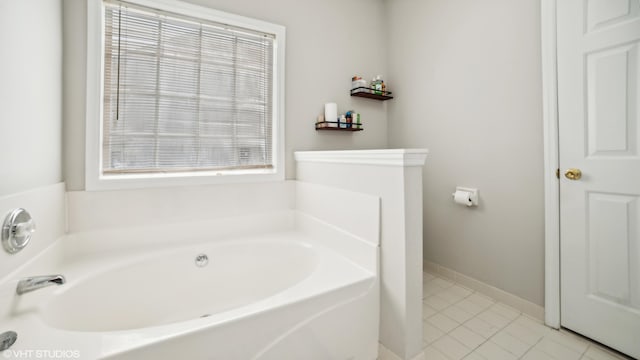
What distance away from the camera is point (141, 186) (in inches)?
68.0

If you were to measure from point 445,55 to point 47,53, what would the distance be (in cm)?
253

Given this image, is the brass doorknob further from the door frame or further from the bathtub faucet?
the bathtub faucet

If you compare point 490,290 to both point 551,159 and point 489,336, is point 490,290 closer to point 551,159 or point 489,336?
point 489,336

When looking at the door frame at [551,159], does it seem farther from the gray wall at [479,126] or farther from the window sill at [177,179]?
the window sill at [177,179]

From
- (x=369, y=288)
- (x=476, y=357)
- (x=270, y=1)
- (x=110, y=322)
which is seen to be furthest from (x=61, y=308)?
(x=270, y=1)

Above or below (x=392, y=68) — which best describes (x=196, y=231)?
below

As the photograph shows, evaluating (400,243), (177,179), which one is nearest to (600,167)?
(400,243)

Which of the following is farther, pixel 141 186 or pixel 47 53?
pixel 141 186

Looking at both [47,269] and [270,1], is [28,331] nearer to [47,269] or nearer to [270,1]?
[47,269]

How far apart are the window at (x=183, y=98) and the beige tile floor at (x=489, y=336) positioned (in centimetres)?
149

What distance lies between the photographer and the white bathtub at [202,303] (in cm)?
90

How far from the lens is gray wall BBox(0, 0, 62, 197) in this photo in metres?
1.05

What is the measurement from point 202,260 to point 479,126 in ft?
6.90

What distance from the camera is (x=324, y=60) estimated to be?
2.34 m
